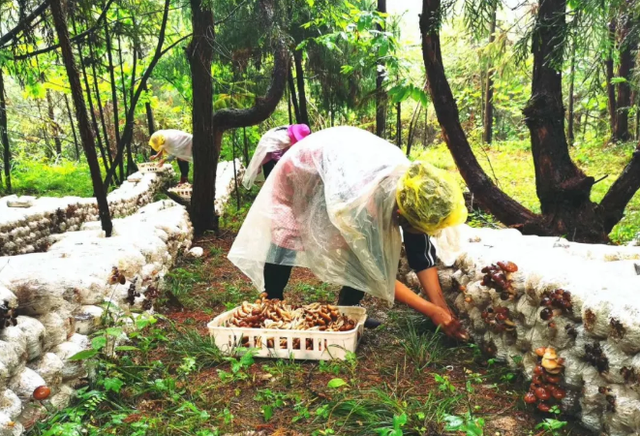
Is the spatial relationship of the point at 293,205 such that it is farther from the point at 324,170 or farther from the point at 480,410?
the point at 480,410

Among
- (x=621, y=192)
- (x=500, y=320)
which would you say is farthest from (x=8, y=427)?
(x=621, y=192)

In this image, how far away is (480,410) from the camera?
210 cm

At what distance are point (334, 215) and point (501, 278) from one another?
2.95 ft

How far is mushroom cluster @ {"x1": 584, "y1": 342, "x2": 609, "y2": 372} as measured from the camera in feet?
5.88

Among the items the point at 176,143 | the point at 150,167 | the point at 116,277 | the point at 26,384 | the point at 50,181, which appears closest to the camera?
the point at 26,384

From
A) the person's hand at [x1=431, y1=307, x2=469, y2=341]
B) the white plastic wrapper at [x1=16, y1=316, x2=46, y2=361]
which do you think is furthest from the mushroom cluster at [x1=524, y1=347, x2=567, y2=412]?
the white plastic wrapper at [x1=16, y1=316, x2=46, y2=361]

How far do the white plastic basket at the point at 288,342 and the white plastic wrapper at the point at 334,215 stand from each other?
30cm

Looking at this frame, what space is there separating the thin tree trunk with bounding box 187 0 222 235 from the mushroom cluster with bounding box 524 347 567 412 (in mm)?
4592

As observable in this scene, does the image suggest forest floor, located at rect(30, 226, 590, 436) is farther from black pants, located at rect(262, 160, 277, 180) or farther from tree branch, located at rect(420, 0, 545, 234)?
black pants, located at rect(262, 160, 277, 180)

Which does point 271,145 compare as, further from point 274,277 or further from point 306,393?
point 306,393

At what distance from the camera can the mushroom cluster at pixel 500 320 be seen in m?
2.43

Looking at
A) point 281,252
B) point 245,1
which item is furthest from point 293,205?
point 245,1

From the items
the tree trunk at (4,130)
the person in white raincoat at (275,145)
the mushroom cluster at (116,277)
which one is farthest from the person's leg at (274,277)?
the tree trunk at (4,130)

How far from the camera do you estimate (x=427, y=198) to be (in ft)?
7.51
